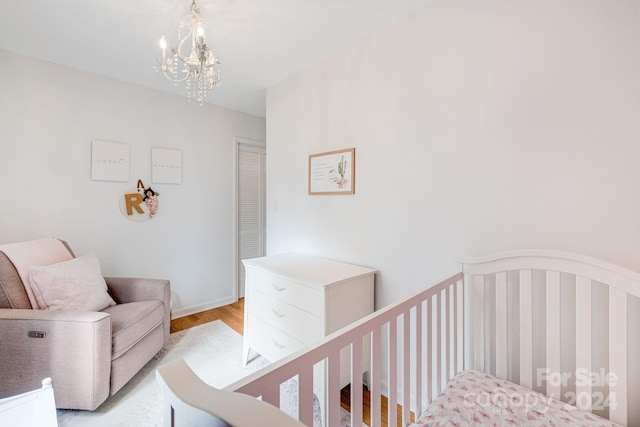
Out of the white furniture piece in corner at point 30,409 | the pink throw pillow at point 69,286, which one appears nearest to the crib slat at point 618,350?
the white furniture piece in corner at point 30,409

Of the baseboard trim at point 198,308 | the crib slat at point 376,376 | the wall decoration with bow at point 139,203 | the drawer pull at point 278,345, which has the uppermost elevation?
the wall decoration with bow at point 139,203

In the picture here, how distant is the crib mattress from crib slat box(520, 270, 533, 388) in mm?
79

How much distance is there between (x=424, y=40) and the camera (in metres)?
1.55

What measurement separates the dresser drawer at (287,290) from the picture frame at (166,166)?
1.55 metres

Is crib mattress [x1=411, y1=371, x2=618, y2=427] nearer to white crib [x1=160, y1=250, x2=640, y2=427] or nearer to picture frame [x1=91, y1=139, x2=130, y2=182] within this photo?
white crib [x1=160, y1=250, x2=640, y2=427]

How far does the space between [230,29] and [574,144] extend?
1.98 meters

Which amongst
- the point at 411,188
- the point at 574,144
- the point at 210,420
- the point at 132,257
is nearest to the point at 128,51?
the point at 132,257

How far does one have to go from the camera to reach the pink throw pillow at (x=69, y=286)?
1.67 meters

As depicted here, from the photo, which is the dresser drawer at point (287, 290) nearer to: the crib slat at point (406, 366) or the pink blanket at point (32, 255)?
the crib slat at point (406, 366)

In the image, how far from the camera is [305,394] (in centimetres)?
A: 69

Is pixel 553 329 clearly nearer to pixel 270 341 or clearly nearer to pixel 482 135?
pixel 482 135

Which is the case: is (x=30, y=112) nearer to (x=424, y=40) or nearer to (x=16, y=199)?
(x=16, y=199)

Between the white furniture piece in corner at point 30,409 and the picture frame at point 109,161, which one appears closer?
the white furniture piece in corner at point 30,409

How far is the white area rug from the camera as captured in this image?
1.52 m
